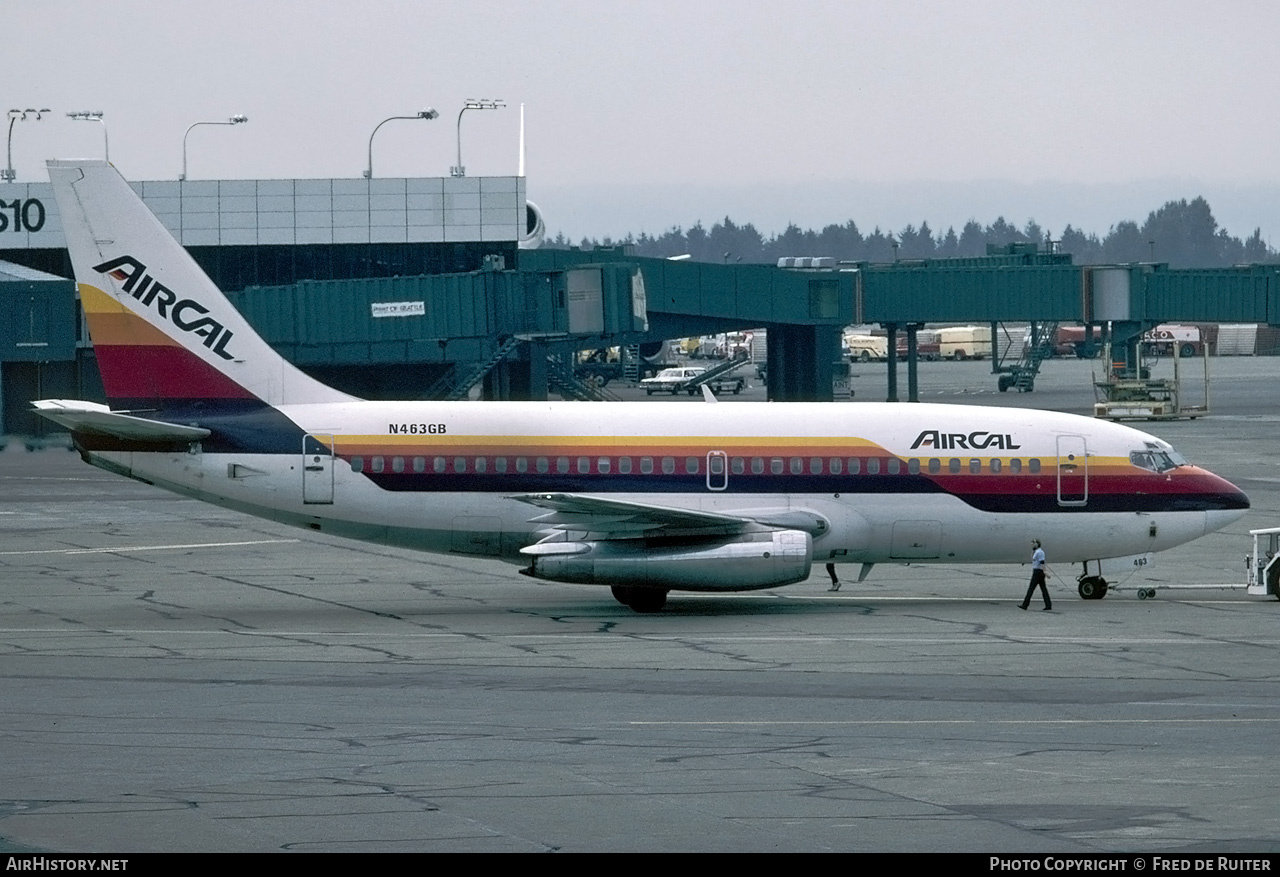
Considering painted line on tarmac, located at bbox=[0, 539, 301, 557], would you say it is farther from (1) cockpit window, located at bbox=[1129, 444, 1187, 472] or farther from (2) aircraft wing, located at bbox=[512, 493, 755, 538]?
(1) cockpit window, located at bbox=[1129, 444, 1187, 472]

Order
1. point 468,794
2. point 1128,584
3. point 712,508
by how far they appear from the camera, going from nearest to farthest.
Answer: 1. point 468,794
2. point 712,508
3. point 1128,584

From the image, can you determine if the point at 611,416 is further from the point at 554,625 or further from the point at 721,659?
the point at 721,659

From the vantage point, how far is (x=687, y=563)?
34.3 m

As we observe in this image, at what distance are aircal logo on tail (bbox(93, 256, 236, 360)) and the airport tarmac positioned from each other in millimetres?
5672

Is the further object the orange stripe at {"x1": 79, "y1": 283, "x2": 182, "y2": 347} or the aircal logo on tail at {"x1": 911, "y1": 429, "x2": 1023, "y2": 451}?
the aircal logo on tail at {"x1": 911, "y1": 429, "x2": 1023, "y2": 451}

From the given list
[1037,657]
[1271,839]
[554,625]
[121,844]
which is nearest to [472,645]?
[554,625]

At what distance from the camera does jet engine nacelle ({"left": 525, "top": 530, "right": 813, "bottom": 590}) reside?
112 feet

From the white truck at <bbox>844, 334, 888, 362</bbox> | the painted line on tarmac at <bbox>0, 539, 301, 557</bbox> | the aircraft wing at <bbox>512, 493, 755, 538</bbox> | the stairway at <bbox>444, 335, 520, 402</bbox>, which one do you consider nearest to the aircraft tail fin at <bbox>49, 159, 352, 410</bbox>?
the aircraft wing at <bbox>512, 493, 755, 538</bbox>

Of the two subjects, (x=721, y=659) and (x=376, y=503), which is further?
(x=376, y=503)

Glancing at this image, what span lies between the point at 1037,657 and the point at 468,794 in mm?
13029

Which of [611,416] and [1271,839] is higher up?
[611,416]

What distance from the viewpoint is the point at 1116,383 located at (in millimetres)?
98750

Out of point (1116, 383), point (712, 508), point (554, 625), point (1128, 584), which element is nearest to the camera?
point (554, 625)

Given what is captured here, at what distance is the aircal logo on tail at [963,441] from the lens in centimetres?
3641
